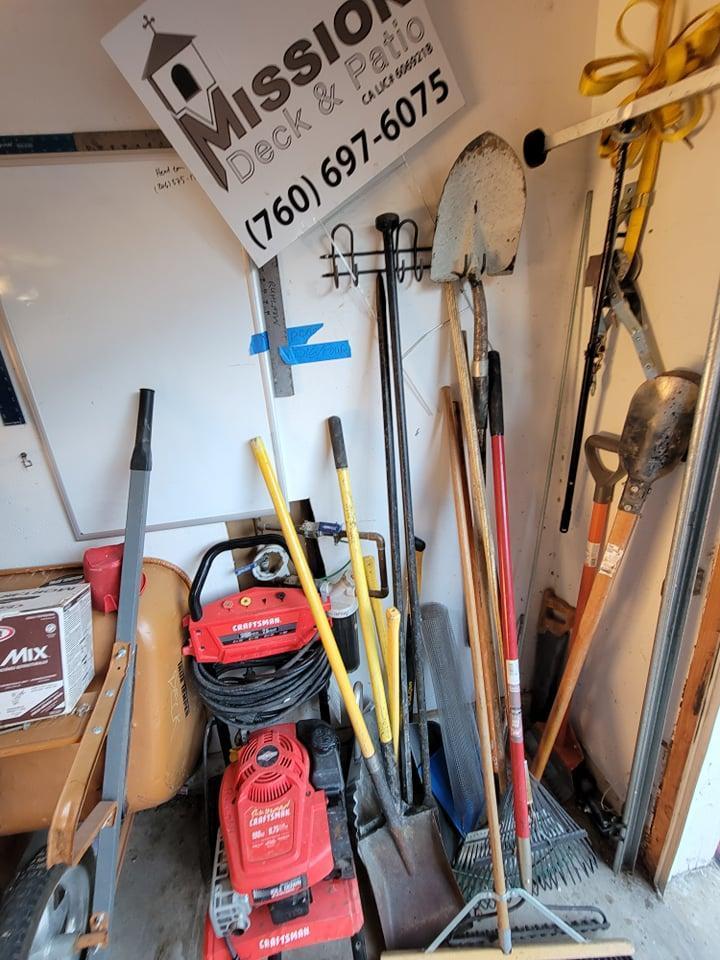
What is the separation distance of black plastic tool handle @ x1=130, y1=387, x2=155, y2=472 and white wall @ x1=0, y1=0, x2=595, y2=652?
0.11 metres

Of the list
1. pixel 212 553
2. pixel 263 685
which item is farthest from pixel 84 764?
pixel 212 553

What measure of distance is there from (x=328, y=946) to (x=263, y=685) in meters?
0.66

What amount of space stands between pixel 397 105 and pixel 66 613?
4.33 ft

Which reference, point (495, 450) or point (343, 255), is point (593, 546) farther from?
point (343, 255)

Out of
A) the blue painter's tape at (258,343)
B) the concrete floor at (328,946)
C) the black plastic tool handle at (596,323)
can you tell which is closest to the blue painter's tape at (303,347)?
the blue painter's tape at (258,343)

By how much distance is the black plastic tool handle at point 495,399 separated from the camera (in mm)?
1092

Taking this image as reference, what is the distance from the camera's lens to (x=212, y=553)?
1.15 m

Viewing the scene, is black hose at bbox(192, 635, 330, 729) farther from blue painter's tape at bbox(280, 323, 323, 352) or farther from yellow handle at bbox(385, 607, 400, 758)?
blue painter's tape at bbox(280, 323, 323, 352)

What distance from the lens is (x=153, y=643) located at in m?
1.09

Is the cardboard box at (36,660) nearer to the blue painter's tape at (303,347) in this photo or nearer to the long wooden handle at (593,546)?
the blue painter's tape at (303,347)

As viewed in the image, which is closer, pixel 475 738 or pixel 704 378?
pixel 704 378

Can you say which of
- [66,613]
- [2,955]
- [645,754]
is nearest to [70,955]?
[2,955]

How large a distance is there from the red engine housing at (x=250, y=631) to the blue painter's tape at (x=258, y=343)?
0.67 metres

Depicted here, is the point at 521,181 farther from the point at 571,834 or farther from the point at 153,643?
the point at 571,834
